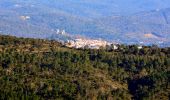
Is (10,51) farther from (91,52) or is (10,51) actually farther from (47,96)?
(47,96)

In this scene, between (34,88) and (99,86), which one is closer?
(34,88)

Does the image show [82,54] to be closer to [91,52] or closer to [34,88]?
[91,52]

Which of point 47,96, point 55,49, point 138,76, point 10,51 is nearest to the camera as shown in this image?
point 47,96

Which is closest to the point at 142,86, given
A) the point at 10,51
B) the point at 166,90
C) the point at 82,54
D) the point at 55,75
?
the point at 166,90

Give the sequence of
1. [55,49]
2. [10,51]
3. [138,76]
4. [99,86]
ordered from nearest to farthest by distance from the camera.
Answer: [99,86]
[138,76]
[10,51]
[55,49]

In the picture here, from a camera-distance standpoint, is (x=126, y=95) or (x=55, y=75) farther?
(x=55, y=75)

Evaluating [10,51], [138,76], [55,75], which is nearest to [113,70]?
[138,76]
